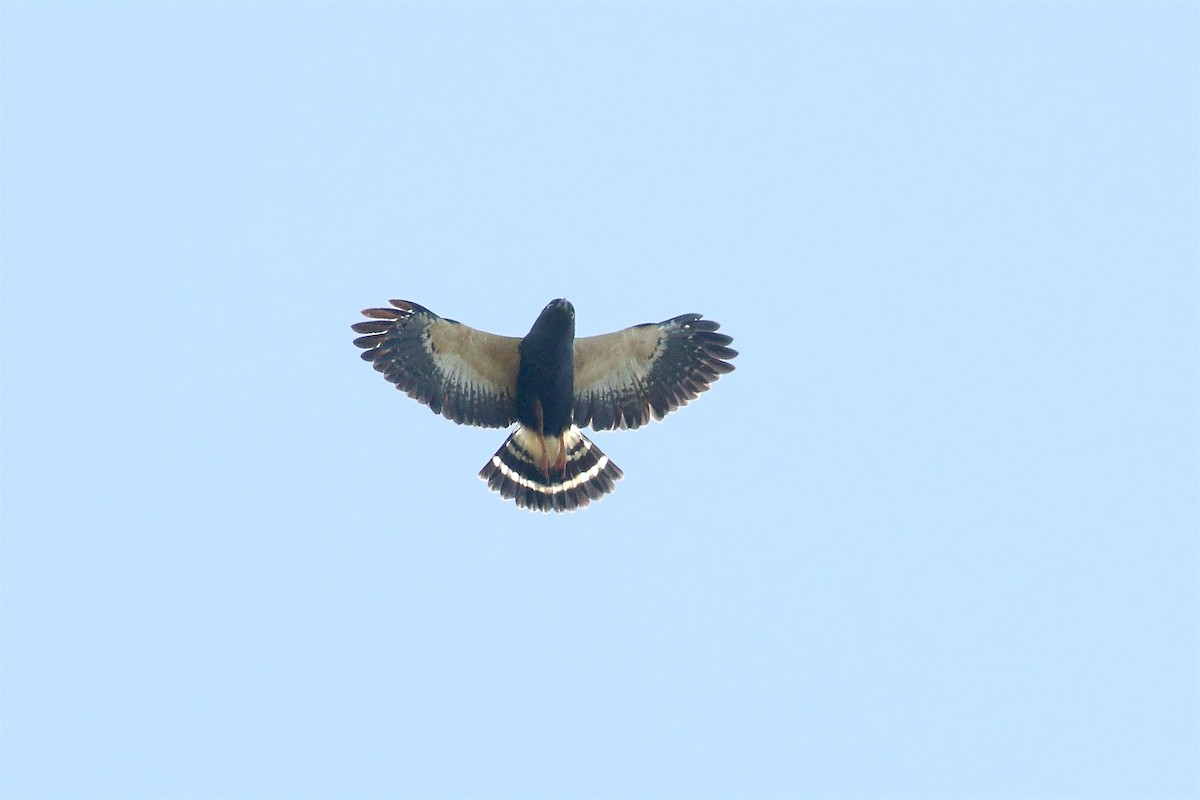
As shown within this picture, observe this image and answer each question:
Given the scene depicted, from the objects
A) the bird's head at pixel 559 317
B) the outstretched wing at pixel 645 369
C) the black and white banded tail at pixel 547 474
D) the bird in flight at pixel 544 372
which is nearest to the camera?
the bird's head at pixel 559 317

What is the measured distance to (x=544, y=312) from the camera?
15633 millimetres

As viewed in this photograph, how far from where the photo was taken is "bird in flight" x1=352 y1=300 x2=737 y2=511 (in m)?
15.8

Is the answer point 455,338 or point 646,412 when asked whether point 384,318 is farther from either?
point 646,412

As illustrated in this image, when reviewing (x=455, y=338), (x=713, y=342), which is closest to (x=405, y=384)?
(x=455, y=338)

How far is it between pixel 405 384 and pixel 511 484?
6.29ft

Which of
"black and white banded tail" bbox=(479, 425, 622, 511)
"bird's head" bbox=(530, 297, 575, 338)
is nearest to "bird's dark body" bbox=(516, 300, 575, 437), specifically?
"bird's head" bbox=(530, 297, 575, 338)

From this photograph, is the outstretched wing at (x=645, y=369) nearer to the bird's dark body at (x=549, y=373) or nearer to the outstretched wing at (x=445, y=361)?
the bird's dark body at (x=549, y=373)

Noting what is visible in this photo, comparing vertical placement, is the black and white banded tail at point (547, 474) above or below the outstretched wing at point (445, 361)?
below

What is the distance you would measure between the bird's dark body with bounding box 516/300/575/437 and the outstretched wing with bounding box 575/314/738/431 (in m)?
0.24

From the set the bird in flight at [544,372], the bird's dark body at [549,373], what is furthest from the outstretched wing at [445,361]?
the bird's dark body at [549,373]

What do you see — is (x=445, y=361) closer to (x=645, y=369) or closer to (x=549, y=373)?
(x=549, y=373)

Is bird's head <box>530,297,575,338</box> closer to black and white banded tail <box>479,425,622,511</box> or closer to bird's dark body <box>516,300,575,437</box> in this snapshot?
bird's dark body <box>516,300,575,437</box>

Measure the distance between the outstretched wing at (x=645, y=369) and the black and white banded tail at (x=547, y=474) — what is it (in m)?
0.61

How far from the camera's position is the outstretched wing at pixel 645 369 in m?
16.3
